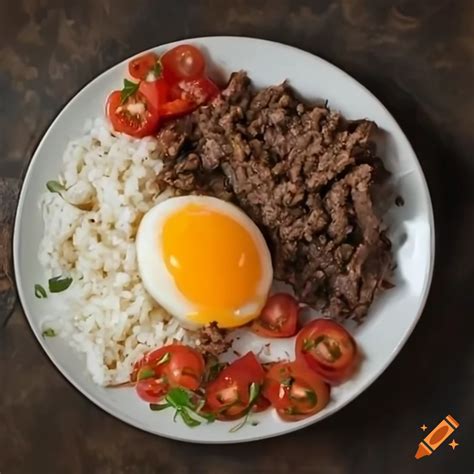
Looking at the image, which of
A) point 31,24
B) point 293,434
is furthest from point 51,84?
point 293,434

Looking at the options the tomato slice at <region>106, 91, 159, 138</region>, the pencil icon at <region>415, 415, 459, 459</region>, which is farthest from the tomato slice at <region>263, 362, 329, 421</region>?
the tomato slice at <region>106, 91, 159, 138</region>

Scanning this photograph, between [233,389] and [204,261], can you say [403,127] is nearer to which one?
[204,261]

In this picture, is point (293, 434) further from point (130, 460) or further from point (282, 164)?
point (282, 164)

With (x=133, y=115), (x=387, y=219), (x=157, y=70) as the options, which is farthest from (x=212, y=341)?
(x=157, y=70)

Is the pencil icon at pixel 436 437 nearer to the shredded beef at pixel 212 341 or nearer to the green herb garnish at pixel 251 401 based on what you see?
the green herb garnish at pixel 251 401

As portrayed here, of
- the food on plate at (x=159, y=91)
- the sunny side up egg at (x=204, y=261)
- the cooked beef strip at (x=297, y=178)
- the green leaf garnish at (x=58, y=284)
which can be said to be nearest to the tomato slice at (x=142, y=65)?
the food on plate at (x=159, y=91)

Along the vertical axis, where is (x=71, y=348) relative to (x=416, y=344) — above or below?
below
